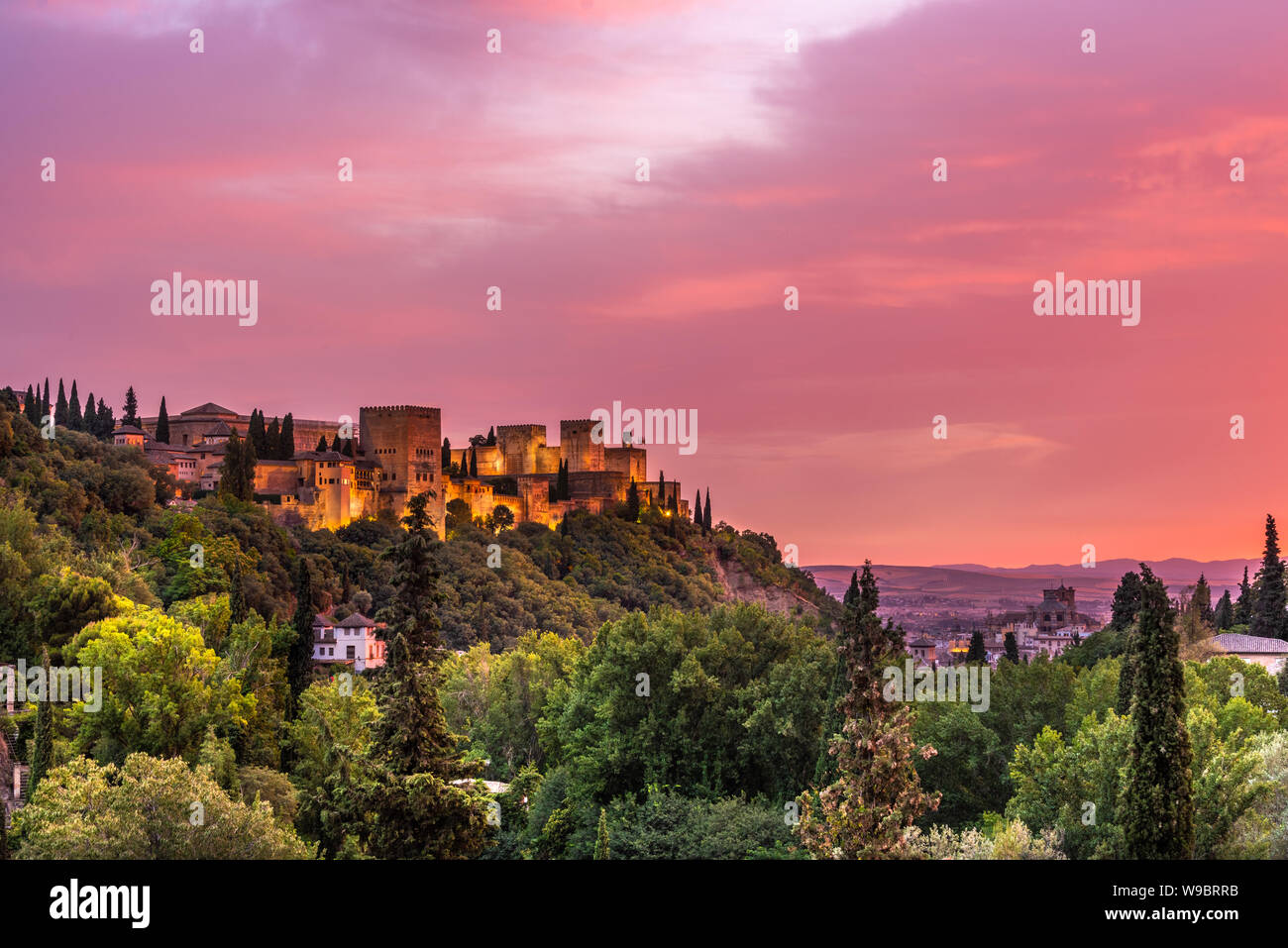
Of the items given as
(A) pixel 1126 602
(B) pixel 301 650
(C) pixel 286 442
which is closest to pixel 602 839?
(B) pixel 301 650

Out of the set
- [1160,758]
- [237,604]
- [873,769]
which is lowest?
[873,769]

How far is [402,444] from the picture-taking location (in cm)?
11500

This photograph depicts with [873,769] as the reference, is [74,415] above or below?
above

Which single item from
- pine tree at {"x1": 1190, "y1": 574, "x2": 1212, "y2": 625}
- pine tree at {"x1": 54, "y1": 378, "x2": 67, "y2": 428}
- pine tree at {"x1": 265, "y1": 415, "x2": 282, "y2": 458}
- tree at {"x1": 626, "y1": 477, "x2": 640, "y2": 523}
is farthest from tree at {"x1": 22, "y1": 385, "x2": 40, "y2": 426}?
pine tree at {"x1": 1190, "y1": 574, "x2": 1212, "y2": 625}

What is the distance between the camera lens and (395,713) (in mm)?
23781

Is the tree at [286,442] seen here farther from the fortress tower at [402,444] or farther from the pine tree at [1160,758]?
the pine tree at [1160,758]

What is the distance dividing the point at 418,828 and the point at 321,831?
1103cm

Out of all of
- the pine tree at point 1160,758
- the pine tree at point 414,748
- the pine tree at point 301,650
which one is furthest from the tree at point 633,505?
the pine tree at point 1160,758

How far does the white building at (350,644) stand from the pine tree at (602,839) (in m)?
34.1

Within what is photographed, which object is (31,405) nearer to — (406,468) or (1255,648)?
(406,468)

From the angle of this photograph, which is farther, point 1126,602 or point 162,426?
point 162,426

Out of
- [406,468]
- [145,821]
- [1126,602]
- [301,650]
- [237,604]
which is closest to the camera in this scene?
[145,821]

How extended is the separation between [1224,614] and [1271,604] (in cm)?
1127
